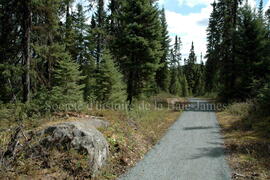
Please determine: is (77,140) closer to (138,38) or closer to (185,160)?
(185,160)

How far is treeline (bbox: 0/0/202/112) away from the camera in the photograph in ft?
32.7

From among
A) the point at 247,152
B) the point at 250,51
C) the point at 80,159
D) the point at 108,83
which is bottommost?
the point at 247,152

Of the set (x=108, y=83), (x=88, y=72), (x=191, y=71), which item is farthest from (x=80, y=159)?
(x=191, y=71)

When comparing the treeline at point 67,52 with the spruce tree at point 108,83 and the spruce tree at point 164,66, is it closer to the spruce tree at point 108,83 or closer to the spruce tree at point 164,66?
the spruce tree at point 108,83

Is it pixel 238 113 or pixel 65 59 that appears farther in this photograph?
pixel 238 113

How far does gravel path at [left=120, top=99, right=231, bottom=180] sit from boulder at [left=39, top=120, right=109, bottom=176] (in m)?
0.80

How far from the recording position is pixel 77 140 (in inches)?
211

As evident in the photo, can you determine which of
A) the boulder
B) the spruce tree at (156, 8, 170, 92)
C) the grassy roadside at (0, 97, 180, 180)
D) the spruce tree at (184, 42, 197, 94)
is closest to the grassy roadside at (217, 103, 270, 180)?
the grassy roadside at (0, 97, 180, 180)

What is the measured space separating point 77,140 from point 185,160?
10.5 ft

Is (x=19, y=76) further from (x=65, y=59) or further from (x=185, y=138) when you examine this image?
(x=185, y=138)

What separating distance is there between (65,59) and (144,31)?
6.54m

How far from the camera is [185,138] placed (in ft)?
29.7

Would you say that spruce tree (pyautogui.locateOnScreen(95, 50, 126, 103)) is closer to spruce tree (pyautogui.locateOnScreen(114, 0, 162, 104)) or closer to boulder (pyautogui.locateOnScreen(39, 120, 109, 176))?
spruce tree (pyautogui.locateOnScreen(114, 0, 162, 104))

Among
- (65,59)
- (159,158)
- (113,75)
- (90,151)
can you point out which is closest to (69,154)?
(90,151)
